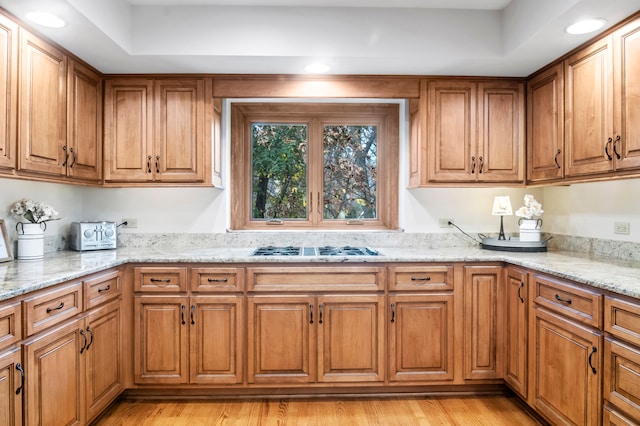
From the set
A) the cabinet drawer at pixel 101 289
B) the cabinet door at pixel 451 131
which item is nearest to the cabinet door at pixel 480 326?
the cabinet door at pixel 451 131

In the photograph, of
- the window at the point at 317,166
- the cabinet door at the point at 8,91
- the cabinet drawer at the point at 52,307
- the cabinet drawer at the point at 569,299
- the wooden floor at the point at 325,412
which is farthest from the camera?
the window at the point at 317,166

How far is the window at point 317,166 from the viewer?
3.22 metres

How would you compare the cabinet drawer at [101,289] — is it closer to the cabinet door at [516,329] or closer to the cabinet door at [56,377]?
the cabinet door at [56,377]

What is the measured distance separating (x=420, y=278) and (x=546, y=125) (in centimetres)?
136

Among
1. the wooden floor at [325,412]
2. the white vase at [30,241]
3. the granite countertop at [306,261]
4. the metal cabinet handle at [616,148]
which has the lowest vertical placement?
the wooden floor at [325,412]

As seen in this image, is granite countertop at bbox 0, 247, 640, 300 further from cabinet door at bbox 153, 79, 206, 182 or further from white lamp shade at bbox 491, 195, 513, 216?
cabinet door at bbox 153, 79, 206, 182

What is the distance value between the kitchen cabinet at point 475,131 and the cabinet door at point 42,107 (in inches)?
95.0

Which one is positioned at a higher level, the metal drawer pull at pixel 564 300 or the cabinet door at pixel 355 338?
the metal drawer pull at pixel 564 300

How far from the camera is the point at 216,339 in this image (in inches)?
96.2

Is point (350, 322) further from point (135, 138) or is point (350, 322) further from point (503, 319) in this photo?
point (135, 138)

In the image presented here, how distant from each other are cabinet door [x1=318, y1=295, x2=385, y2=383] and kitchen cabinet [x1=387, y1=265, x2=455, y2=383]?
3.2 inches

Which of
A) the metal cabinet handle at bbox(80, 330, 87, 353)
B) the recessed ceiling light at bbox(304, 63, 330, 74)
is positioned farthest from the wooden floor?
the recessed ceiling light at bbox(304, 63, 330, 74)

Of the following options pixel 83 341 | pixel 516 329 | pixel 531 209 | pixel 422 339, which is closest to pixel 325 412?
pixel 422 339

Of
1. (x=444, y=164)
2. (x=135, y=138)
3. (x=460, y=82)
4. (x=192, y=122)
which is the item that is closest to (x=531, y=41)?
(x=460, y=82)
